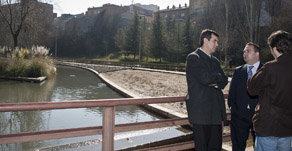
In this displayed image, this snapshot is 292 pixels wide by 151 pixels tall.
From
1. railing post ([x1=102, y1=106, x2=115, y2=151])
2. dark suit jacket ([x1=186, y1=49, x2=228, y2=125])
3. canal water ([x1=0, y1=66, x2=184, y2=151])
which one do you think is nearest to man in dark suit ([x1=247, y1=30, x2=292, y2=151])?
dark suit jacket ([x1=186, y1=49, x2=228, y2=125])

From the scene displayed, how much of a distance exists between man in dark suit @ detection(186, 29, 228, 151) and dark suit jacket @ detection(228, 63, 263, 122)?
545 millimetres

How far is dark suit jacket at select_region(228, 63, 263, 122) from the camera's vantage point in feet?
9.78

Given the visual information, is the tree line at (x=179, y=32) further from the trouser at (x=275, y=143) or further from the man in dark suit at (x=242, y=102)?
the trouser at (x=275, y=143)

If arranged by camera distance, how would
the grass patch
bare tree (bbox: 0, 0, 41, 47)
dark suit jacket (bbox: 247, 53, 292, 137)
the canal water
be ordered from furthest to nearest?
bare tree (bbox: 0, 0, 41, 47) < the grass patch < the canal water < dark suit jacket (bbox: 247, 53, 292, 137)

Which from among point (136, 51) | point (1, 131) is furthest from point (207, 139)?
point (136, 51)

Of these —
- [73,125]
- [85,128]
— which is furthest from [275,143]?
[73,125]

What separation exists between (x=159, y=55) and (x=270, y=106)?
4634cm

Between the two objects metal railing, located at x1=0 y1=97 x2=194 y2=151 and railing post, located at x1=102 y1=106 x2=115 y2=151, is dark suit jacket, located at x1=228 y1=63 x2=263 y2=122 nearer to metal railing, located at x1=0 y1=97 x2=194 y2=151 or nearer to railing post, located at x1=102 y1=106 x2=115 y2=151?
metal railing, located at x1=0 y1=97 x2=194 y2=151

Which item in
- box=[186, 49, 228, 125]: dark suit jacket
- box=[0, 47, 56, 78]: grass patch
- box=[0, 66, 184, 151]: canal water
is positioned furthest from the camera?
box=[0, 47, 56, 78]: grass patch

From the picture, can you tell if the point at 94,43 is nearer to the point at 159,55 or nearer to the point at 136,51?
the point at 136,51

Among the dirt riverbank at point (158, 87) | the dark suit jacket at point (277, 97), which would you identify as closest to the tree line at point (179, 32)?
the dirt riverbank at point (158, 87)

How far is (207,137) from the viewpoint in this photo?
103 inches

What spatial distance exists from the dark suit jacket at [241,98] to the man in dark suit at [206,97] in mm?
545

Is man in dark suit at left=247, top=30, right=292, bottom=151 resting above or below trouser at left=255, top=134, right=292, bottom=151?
above
